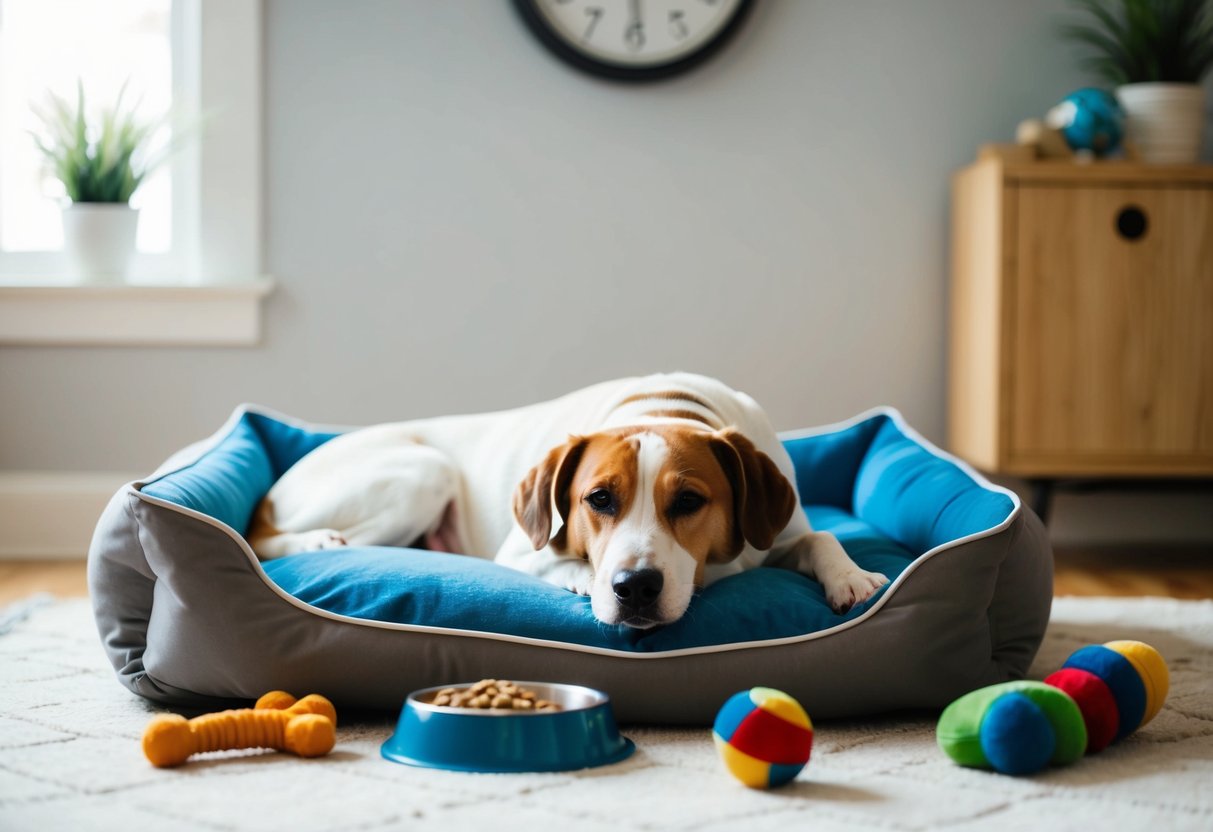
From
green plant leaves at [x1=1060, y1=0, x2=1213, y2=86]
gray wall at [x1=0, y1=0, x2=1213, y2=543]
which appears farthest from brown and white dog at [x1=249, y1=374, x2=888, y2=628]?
green plant leaves at [x1=1060, y1=0, x2=1213, y2=86]

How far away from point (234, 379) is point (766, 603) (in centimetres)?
274

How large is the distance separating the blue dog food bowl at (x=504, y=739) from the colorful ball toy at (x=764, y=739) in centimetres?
19

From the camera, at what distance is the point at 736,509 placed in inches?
87.4

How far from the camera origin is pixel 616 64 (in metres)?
4.20

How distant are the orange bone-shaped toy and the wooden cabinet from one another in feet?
8.71

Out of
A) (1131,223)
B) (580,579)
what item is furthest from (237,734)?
(1131,223)

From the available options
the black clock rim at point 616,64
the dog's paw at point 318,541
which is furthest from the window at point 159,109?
the dog's paw at point 318,541

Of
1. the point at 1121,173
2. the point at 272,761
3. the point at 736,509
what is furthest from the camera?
the point at 1121,173

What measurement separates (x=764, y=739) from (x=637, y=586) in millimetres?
377


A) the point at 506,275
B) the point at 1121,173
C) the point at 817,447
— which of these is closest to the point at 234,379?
the point at 506,275

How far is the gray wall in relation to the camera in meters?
4.25

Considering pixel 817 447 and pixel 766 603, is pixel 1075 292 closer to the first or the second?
pixel 817 447

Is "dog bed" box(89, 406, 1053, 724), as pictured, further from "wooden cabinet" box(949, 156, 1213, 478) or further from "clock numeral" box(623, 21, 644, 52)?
"clock numeral" box(623, 21, 644, 52)

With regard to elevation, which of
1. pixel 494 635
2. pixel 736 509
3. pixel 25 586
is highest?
pixel 736 509
